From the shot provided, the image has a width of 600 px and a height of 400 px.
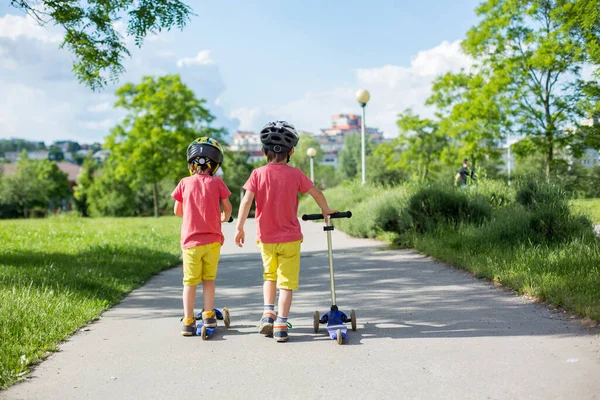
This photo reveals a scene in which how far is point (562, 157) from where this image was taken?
30.2 meters

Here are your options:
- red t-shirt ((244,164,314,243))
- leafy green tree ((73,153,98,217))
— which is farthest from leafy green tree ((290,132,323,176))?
red t-shirt ((244,164,314,243))

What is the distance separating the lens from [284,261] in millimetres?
5246

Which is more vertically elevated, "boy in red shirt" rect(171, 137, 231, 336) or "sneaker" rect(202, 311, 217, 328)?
"boy in red shirt" rect(171, 137, 231, 336)

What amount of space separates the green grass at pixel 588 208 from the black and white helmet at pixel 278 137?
629 cm

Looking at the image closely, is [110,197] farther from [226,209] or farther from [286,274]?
[286,274]

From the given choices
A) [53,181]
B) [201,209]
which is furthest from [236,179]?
[201,209]

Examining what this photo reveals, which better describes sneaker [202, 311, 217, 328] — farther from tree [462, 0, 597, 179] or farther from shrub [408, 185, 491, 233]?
tree [462, 0, 597, 179]

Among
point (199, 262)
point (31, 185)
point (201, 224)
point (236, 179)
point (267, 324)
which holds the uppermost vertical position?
point (236, 179)

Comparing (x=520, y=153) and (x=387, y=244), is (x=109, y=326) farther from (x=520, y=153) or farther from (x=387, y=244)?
(x=520, y=153)

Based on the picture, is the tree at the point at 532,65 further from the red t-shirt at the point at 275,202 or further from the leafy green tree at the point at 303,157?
the leafy green tree at the point at 303,157

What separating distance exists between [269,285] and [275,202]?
28.8 inches

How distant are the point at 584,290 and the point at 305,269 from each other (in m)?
4.47

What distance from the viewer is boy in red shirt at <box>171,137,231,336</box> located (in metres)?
5.41

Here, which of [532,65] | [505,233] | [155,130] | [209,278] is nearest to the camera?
[209,278]
